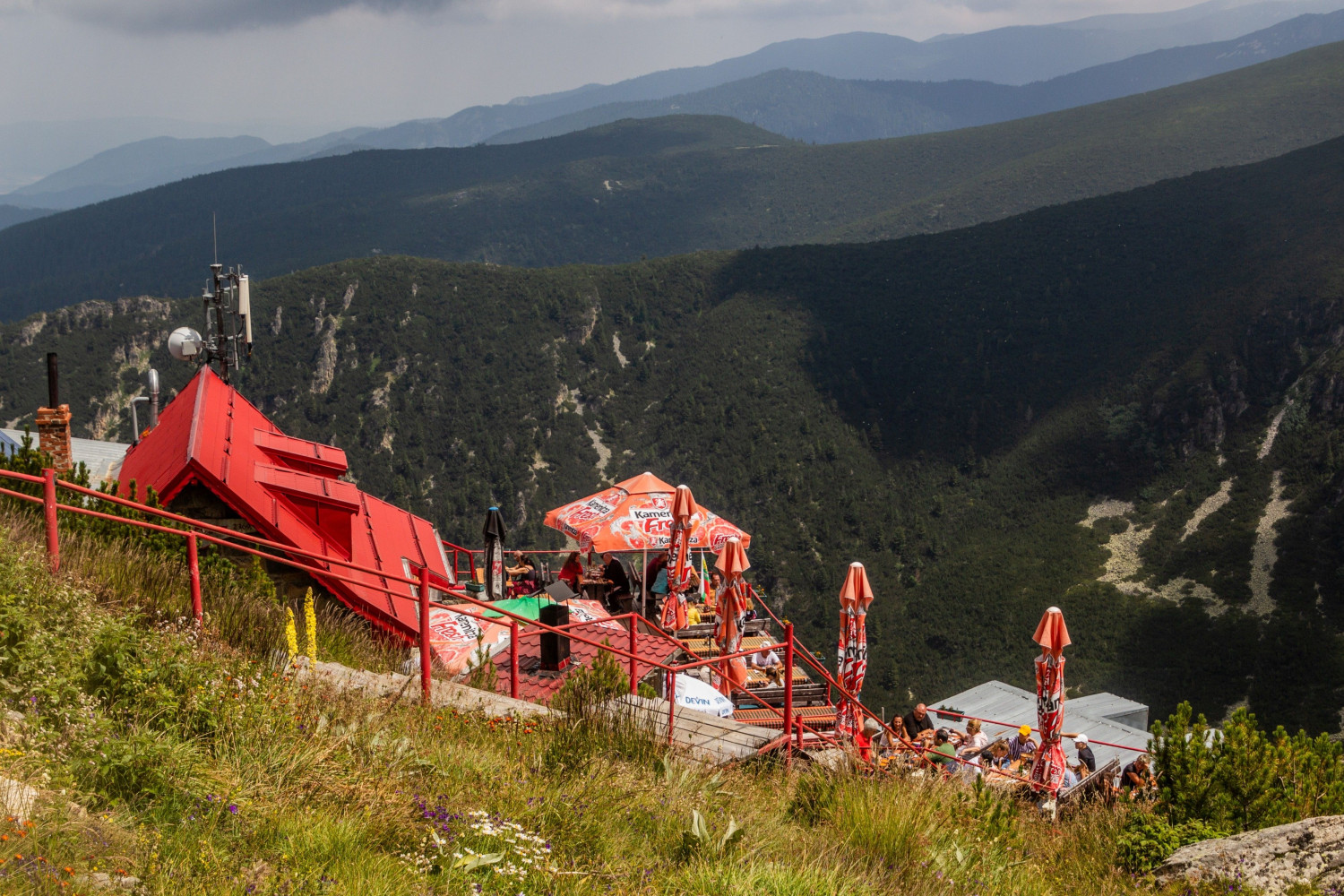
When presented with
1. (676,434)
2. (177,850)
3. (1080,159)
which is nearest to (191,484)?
(177,850)

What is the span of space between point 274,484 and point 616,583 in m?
5.95

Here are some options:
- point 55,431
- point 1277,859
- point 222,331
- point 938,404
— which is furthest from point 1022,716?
point 938,404

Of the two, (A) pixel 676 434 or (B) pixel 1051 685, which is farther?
(A) pixel 676 434

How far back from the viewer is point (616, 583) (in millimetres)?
16375

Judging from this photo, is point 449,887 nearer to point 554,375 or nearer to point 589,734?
point 589,734

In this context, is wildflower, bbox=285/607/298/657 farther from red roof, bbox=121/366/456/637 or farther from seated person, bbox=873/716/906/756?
seated person, bbox=873/716/906/756

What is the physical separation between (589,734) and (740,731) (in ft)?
6.18

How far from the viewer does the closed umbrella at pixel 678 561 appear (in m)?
14.2

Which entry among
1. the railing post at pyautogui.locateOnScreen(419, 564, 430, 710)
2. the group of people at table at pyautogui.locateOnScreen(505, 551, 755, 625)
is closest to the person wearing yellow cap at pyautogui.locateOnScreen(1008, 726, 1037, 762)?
the group of people at table at pyautogui.locateOnScreen(505, 551, 755, 625)

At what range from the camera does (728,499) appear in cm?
9612

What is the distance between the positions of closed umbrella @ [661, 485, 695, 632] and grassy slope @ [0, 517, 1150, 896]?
24.7 feet

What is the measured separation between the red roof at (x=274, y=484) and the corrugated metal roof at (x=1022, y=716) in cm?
1463

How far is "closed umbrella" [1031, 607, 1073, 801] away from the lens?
37.8 feet

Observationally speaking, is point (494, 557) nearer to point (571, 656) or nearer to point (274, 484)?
point (274, 484)
